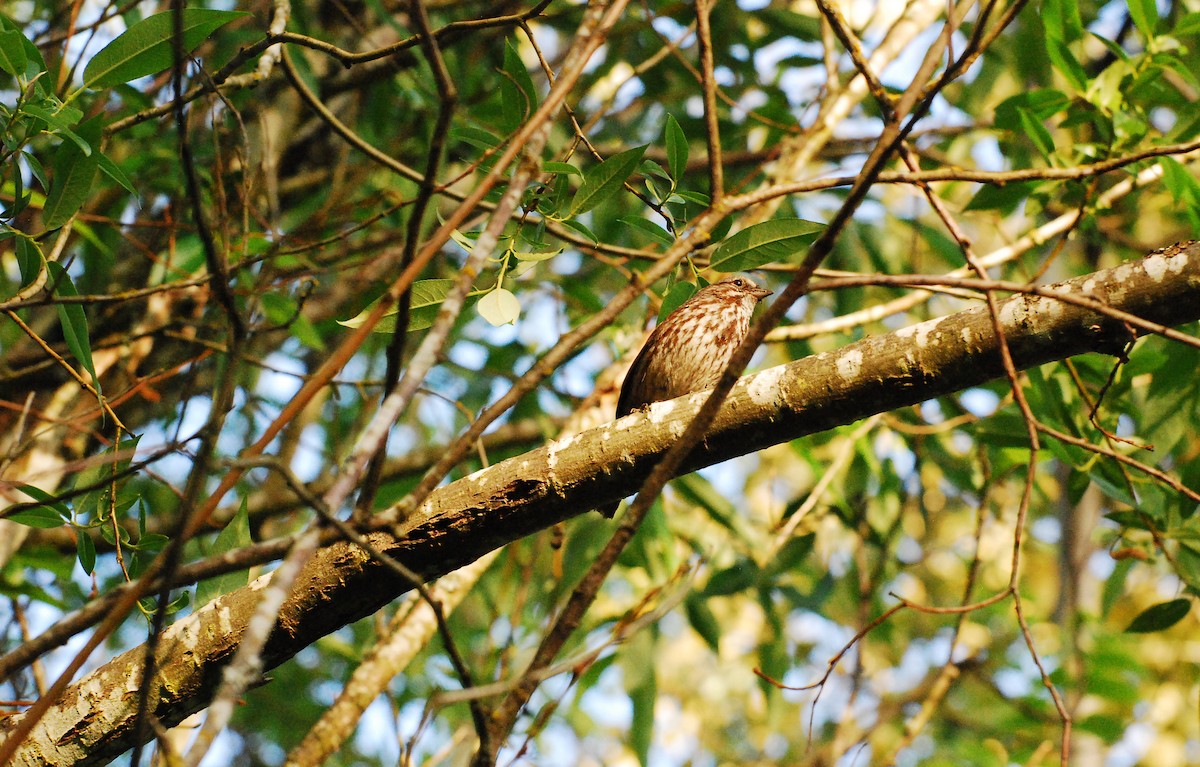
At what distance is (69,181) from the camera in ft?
9.16

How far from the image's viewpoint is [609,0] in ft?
7.04

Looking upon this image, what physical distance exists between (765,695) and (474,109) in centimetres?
331

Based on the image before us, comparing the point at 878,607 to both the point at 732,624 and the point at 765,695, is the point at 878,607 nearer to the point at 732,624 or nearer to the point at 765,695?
the point at 765,695

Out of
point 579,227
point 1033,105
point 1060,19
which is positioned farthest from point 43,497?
point 1060,19

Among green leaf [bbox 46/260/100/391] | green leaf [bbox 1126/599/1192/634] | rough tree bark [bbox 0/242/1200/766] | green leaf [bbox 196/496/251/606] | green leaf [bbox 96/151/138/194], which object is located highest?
green leaf [bbox 96/151/138/194]

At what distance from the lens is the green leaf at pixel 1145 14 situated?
363cm

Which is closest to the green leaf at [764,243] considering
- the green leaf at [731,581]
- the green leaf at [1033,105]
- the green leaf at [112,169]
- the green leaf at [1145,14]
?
the green leaf at [112,169]

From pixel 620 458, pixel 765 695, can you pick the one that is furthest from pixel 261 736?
pixel 620 458

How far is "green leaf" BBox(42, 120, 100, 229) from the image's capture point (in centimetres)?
277

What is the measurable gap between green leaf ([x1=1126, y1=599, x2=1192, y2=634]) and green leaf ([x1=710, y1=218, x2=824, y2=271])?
215 centimetres

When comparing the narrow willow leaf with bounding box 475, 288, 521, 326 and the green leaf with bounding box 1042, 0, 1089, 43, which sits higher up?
the green leaf with bounding box 1042, 0, 1089, 43

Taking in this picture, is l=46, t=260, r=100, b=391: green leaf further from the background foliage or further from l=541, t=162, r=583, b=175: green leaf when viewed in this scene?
l=541, t=162, r=583, b=175: green leaf

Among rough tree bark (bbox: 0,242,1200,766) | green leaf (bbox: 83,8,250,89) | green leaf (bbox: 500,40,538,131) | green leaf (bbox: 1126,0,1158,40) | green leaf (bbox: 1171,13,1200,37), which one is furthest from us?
green leaf (bbox: 1171,13,1200,37)

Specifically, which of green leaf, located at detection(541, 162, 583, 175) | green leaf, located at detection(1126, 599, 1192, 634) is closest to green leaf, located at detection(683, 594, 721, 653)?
green leaf, located at detection(1126, 599, 1192, 634)
